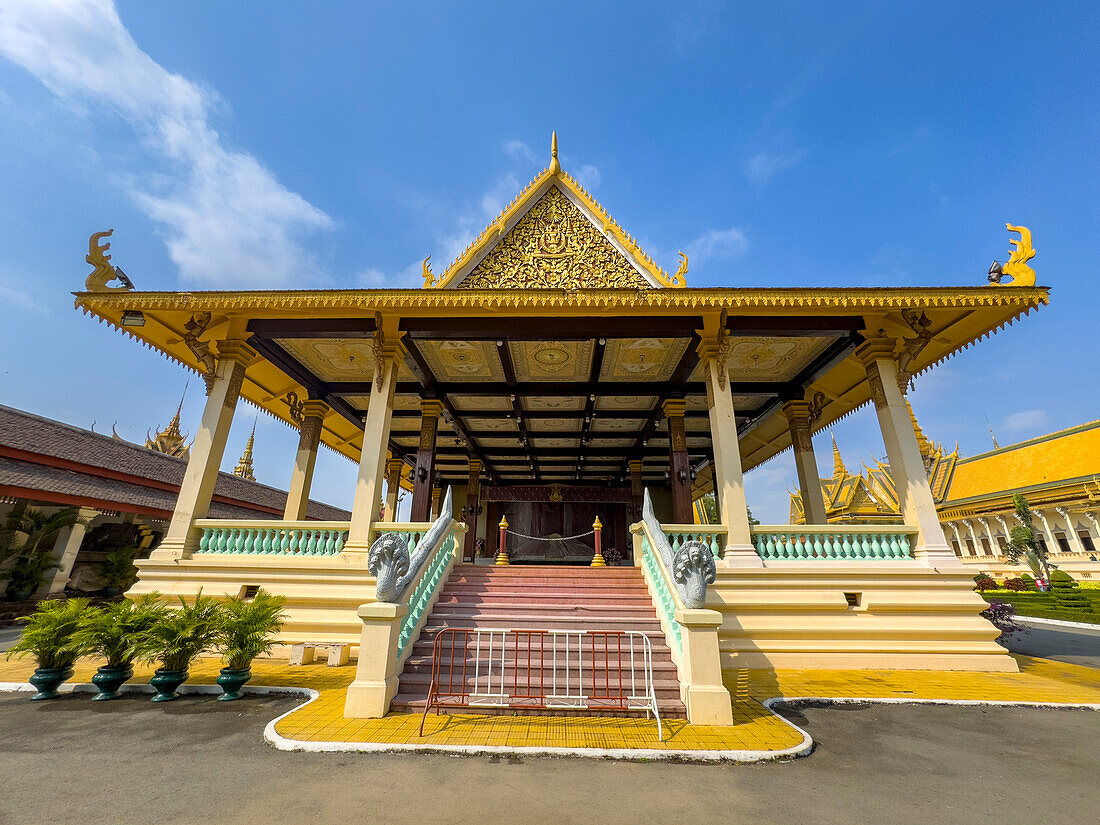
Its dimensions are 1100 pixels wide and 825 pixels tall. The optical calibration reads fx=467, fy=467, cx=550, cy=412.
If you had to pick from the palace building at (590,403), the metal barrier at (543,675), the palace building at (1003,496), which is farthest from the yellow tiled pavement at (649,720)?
the palace building at (1003,496)

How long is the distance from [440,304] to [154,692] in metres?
6.31

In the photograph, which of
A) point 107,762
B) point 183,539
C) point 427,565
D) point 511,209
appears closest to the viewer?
point 107,762

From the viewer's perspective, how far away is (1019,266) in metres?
7.56

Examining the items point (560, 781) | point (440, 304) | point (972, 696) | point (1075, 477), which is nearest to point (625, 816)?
point (560, 781)

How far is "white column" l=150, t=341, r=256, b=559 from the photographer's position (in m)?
7.79

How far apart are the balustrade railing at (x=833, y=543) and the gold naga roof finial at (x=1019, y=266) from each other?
172 inches

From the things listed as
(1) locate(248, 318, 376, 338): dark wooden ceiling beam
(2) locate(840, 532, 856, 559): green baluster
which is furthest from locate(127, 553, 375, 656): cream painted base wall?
(2) locate(840, 532, 856, 559): green baluster

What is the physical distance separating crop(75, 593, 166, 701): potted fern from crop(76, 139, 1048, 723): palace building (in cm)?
232

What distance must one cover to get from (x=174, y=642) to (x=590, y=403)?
9617 mm

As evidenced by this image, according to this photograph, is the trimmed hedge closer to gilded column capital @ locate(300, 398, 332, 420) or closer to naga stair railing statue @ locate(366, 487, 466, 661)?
naga stair railing statue @ locate(366, 487, 466, 661)

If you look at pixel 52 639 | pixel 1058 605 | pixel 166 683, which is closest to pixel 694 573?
pixel 166 683

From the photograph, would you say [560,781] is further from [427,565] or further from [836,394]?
[836,394]

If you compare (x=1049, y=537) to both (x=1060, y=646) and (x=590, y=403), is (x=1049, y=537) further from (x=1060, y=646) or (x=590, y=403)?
(x=590, y=403)

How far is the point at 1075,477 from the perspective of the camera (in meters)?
23.3
